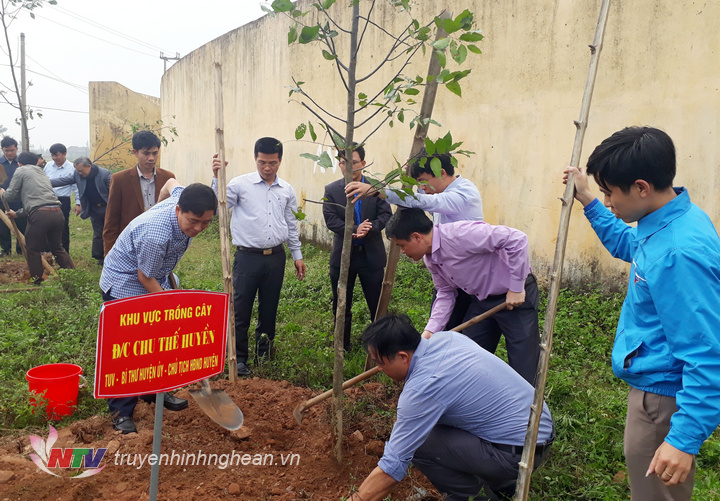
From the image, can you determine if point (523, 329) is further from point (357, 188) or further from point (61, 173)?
point (61, 173)

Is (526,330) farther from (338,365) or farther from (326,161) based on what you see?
(326,161)

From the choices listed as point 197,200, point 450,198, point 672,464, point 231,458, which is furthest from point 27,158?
point 672,464

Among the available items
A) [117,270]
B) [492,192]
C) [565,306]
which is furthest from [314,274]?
[117,270]

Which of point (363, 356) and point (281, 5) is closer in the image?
point (281, 5)

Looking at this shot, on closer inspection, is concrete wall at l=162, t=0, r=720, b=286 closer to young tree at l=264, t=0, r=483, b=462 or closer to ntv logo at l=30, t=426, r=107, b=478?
young tree at l=264, t=0, r=483, b=462

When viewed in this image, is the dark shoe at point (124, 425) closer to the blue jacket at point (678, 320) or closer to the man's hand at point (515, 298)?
the man's hand at point (515, 298)

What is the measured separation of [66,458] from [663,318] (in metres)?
3.11

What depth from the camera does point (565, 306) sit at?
17.5 feet

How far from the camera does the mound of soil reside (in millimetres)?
2748

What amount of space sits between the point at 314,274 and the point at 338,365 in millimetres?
4349

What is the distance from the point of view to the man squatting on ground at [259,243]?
14.1 ft

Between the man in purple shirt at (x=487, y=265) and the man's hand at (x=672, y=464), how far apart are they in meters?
1.63

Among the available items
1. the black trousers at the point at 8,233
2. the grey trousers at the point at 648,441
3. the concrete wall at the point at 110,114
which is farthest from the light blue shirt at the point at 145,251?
the concrete wall at the point at 110,114

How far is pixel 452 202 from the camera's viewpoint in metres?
3.51
